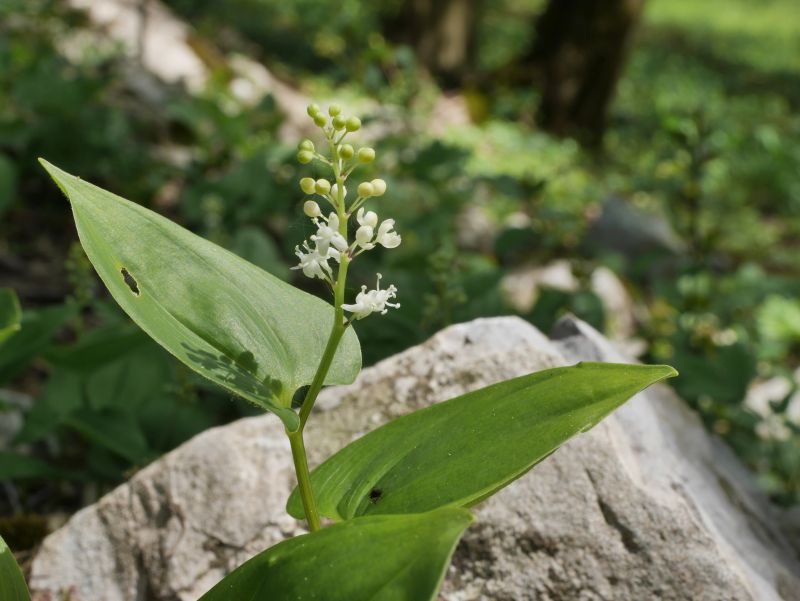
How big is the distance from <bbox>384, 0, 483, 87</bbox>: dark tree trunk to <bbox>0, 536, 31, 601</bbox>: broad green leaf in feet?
26.0

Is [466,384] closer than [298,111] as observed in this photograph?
Yes

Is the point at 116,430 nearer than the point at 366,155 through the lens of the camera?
No

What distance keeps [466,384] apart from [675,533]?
1.81 ft

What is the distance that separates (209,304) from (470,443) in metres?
0.47

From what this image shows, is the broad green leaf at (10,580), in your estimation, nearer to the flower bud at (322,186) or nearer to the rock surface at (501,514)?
the rock surface at (501,514)

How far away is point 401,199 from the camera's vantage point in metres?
3.81

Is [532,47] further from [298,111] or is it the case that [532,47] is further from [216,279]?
[216,279]

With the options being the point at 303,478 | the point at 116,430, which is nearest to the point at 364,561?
the point at 303,478

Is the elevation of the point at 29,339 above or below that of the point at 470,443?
below

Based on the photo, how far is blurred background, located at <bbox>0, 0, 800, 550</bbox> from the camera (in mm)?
2582

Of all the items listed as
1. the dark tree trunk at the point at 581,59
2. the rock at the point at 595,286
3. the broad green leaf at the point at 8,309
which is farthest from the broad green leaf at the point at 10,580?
the dark tree trunk at the point at 581,59

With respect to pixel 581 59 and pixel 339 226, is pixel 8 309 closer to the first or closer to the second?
pixel 339 226

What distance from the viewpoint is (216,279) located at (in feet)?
4.98

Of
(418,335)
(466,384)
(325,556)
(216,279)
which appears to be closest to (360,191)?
(216,279)
